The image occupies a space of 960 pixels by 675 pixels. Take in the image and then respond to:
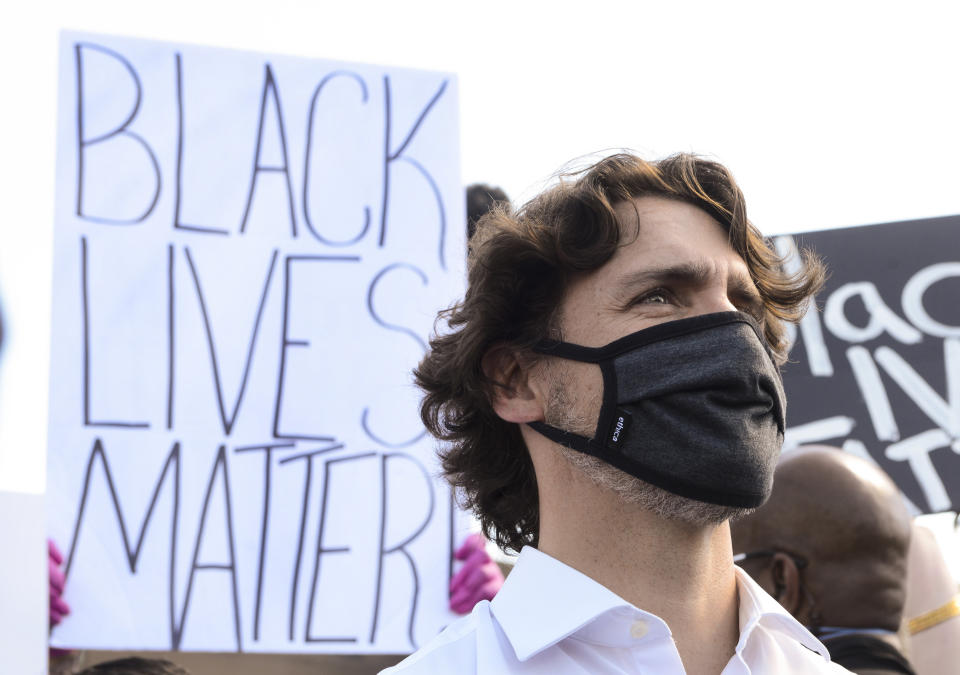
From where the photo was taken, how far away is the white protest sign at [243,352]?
12.1ft

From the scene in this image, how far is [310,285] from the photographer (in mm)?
4066

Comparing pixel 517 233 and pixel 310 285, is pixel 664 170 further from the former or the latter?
pixel 310 285

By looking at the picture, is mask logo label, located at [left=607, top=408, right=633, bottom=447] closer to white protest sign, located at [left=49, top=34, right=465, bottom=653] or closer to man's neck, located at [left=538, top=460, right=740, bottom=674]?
man's neck, located at [left=538, top=460, right=740, bottom=674]

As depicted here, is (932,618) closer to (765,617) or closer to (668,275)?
(765,617)

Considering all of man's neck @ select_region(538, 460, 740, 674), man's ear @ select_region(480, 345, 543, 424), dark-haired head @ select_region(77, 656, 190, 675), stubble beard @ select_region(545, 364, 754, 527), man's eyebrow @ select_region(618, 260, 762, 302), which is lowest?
dark-haired head @ select_region(77, 656, 190, 675)

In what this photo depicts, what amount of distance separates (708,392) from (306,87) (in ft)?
9.05

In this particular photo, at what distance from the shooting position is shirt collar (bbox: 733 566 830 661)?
2.04 metres

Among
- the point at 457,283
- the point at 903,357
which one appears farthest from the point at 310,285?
the point at 903,357

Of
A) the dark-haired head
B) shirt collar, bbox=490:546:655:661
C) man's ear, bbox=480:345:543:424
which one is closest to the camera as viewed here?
shirt collar, bbox=490:546:655:661

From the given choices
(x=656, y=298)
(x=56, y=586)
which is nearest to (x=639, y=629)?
(x=656, y=298)

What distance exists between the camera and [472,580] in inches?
150

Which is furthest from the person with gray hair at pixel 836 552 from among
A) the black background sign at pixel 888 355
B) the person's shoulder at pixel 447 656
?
the person's shoulder at pixel 447 656

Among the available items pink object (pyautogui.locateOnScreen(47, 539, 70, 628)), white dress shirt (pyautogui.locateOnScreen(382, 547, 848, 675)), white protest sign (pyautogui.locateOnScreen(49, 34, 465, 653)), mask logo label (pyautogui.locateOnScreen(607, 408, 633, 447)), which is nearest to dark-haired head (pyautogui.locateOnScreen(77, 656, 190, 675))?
white protest sign (pyautogui.locateOnScreen(49, 34, 465, 653))

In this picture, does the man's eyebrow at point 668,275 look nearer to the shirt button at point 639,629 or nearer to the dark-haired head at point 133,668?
the shirt button at point 639,629
